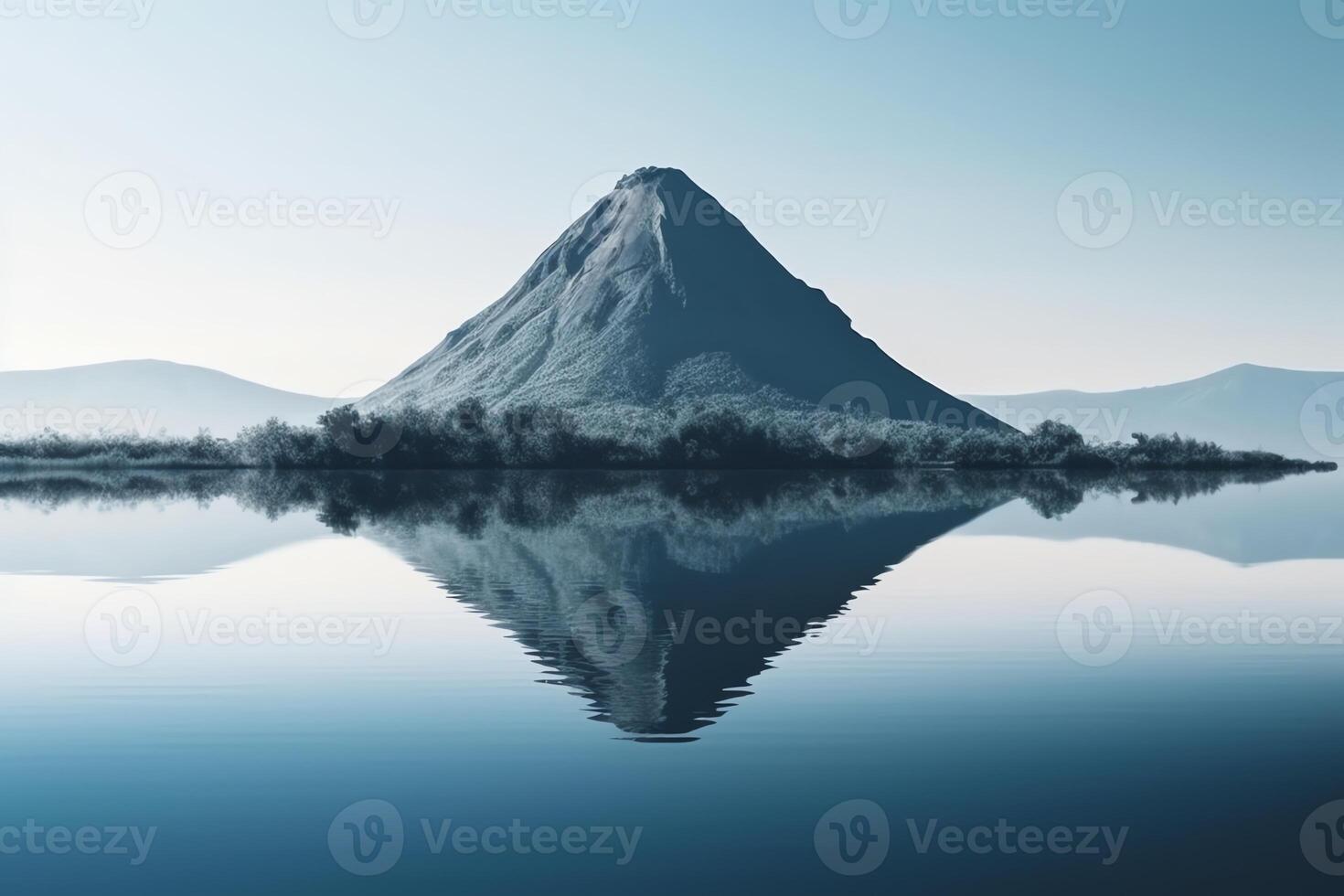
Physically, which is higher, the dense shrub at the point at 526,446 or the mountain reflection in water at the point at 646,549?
the dense shrub at the point at 526,446

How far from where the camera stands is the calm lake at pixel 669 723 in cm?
1191

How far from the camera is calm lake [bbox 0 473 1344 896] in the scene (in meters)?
11.9

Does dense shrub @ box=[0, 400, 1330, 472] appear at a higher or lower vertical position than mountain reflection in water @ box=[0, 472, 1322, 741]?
higher

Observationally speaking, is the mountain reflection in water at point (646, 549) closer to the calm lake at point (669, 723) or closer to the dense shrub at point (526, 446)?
the calm lake at point (669, 723)

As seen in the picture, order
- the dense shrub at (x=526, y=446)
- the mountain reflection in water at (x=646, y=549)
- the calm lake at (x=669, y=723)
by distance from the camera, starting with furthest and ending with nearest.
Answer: the dense shrub at (x=526, y=446) < the mountain reflection in water at (x=646, y=549) < the calm lake at (x=669, y=723)

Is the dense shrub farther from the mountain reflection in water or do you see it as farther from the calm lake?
the calm lake

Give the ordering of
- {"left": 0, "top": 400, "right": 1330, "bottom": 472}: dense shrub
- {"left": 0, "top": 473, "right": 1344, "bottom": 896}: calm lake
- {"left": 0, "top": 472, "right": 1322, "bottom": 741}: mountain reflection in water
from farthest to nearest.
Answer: {"left": 0, "top": 400, "right": 1330, "bottom": 472}: dense shrub → {"left": 0, "top": 472, "right": 1322, "bottom": 741}: mountain reflection in water → {"left": 0, "top": 473, "right": 1344, "bottom": 896}: calm lake

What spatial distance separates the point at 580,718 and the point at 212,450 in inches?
5827

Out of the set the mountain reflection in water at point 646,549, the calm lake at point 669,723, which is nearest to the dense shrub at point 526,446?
the mountain reflection in water at point 646,549

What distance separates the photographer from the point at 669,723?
17.2 metres

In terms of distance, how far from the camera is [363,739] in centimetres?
1648

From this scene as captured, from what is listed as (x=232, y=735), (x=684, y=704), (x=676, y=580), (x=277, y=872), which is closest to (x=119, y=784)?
(x=232, y=735)

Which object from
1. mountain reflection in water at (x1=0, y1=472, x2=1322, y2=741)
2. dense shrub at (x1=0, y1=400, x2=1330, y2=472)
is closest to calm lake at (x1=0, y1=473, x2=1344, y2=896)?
mountain reflection in water at (x1=0, y1=472, x2=1322, y2=741)

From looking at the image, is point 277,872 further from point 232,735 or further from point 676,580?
point 676,580
